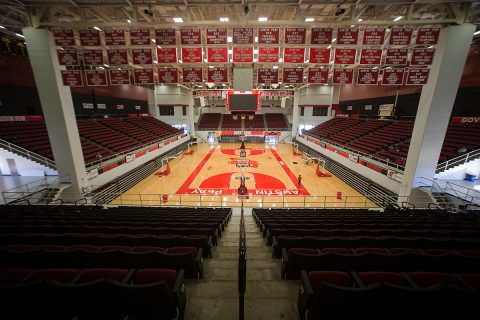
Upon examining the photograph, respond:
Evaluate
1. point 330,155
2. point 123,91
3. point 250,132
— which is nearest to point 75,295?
point 330,155

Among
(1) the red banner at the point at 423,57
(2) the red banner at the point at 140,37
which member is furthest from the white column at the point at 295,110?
(2) the red banner at the point at 140,37

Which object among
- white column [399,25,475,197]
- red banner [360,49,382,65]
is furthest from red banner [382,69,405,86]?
white column [399,25,475,197]

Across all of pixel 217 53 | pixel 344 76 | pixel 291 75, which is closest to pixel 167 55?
pixel 217 53

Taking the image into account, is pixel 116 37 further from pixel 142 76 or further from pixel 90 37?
pixel 142 76

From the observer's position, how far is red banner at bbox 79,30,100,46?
7.37 m

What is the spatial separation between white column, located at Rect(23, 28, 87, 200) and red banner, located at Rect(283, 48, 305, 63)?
946 centimetres

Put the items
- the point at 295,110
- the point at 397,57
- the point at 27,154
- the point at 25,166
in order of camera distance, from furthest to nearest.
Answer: the point at 295,110 → the point at 25,166 → the point at 27,154 → the point at 397,57

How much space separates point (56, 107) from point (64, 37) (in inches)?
111

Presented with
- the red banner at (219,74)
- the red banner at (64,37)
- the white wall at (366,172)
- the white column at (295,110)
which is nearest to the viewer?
the red banner at (64,37)

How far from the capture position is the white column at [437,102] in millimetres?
7469

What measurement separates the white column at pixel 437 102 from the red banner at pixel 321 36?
4.46m

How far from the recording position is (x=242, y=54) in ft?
26.6

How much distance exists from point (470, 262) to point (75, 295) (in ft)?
15.7

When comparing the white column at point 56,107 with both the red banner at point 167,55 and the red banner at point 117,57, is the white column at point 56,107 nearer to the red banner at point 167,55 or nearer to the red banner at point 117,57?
the red banner at point 117,57
